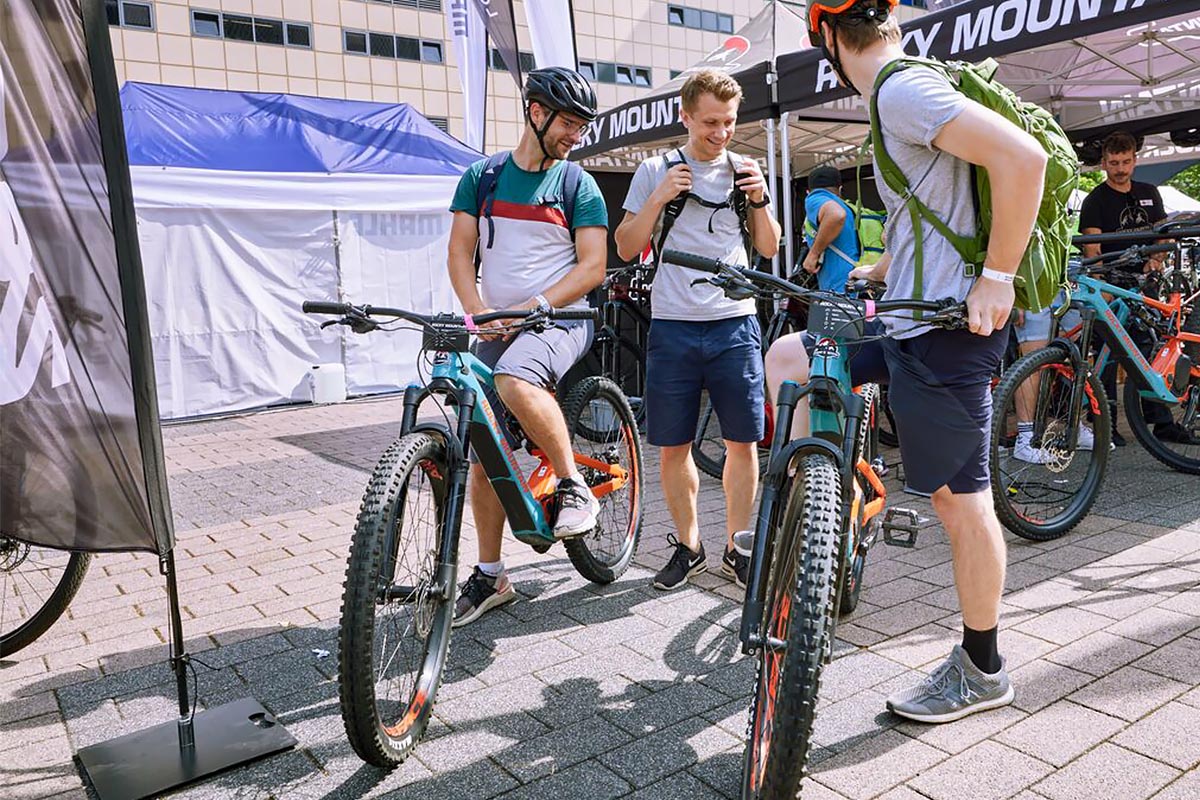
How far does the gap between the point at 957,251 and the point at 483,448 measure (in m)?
1.57

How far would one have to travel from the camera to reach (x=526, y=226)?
3594 millimetres

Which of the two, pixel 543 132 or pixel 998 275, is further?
pixel 543 132

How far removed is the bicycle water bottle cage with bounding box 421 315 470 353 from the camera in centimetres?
288

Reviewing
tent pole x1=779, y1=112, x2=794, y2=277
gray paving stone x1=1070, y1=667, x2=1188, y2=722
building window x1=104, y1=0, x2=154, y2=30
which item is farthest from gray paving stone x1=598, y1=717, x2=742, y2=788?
building window x1=104, y1=0, x2=154, y2=30

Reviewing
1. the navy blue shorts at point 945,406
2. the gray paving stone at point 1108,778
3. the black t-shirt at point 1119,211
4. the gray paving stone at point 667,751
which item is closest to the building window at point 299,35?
the black t-shirt at point 1119,211

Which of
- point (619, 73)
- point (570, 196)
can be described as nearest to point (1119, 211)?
point (570, 196)

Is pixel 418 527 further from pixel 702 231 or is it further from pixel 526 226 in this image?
pixel 702 231

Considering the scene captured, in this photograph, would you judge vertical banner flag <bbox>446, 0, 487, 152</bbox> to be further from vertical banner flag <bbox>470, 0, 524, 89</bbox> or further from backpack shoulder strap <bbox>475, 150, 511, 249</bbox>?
backpack shoulder strap <bbox>475, 150, 511, 249</bbox>

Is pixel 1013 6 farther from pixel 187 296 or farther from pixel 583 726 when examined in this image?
pixel 187 296

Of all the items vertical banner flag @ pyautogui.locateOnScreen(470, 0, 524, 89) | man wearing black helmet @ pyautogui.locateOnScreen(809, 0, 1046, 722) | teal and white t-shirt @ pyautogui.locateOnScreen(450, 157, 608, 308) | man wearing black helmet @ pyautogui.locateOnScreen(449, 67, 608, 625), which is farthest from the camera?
vertical banner flag @ pyautogui.locateOnScreen(470, 0, 524, 89)

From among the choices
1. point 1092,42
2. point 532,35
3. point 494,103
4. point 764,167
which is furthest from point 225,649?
point 494,103

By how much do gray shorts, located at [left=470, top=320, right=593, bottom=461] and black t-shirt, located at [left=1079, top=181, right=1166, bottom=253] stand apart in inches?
191

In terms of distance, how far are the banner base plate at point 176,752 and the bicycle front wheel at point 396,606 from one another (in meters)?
0.35

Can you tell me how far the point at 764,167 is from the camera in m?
11.8
